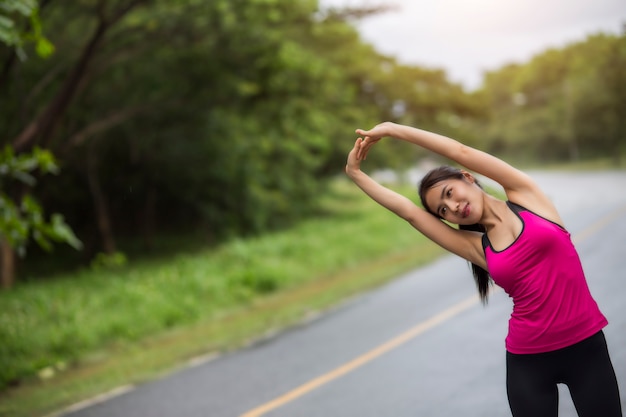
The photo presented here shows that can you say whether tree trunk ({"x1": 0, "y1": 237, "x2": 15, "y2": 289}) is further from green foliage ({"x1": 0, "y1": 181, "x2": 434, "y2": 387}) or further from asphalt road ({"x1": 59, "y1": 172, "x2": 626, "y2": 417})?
asphalt road ({"x1": 59, "y1": 172, "x2": 626, "y2": 417})

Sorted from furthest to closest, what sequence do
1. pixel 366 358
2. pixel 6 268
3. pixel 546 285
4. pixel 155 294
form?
pixel 6 268, pixel 155 294, pixel 366 358, pixel 546 285

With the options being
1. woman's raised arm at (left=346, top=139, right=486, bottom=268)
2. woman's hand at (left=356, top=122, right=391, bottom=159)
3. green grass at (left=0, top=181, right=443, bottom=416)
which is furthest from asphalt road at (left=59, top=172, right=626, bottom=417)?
woman's hand at (left=356, top=122, right=391, bottom=159)

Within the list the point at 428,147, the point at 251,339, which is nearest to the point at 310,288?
the point at 251,339

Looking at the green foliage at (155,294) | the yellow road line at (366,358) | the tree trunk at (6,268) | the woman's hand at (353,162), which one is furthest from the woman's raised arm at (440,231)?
the tree trunk at (6,268)

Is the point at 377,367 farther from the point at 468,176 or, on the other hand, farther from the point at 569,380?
the point at 468,176

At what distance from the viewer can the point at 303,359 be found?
8609 millimetres

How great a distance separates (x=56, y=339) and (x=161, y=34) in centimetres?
791

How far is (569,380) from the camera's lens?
126 inches

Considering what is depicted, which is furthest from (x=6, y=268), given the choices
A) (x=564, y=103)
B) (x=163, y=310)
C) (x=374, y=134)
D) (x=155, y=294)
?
(x=564, y=103)

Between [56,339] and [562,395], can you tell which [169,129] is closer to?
[56,339]

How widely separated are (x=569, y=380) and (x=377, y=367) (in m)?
4.75

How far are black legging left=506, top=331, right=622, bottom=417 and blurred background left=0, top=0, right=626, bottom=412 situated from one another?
4.92 meters

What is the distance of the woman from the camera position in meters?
3.11

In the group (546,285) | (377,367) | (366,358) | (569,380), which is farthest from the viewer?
(366,358)
